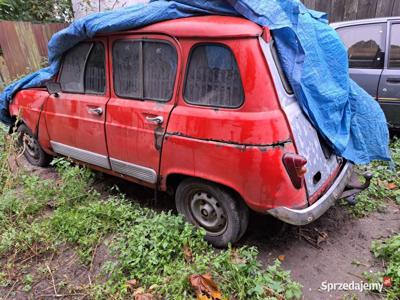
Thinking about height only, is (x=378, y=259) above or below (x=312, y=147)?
below

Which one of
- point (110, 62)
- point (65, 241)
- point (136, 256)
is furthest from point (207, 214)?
point (110, 62)

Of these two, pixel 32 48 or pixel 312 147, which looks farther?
pixel 32 48

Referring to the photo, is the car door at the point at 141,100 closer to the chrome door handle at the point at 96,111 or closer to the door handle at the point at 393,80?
the chrome door handle at the point at 96,111

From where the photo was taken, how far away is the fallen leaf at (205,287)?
250 centimetres

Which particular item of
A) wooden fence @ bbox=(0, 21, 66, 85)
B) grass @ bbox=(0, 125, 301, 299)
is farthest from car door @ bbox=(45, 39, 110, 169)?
wooden fence @ bbox=(0, 21, 66, 85)

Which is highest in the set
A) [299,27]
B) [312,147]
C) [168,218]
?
[299,27]

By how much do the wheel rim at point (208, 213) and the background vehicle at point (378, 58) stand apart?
3.12 metres

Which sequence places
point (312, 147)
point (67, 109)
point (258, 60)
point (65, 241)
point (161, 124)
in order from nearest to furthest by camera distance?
point (258, 60), point (312, 147), point (161, 124), point (65, 241), point (67, 109)

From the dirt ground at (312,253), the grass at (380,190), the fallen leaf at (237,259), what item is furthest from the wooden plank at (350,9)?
the fallen leaf at (237,259)

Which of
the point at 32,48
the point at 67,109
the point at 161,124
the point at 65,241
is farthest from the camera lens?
the point at 32,48

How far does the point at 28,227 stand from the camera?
3.46 m

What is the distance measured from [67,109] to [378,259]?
357cm

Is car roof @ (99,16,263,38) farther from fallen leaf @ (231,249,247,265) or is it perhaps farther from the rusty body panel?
the rusty body panel

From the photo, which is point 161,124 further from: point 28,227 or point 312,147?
point 28,227
